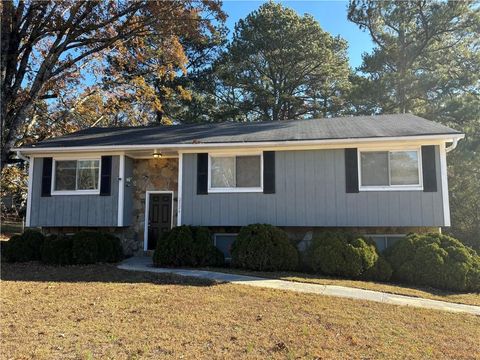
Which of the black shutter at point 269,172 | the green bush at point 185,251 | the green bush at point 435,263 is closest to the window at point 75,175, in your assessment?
the green bush at point 185,251

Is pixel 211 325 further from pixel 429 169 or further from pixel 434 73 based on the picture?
pixel 434 73

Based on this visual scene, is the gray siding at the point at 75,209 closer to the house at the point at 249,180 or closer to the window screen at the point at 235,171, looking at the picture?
the house at the point at 249,180

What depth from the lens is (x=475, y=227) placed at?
1780cm

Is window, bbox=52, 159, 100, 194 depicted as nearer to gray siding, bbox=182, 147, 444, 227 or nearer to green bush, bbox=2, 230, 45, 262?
green bush, bbox=2, 230, 45, 262

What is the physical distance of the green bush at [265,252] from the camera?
973 cm

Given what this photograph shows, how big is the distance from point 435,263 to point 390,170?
2.82 m

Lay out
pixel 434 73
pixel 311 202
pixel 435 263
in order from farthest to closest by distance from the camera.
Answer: pixel 434 73 → pixel 311 202 → pixel 435 263

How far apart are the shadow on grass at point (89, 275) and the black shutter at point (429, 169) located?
604cm

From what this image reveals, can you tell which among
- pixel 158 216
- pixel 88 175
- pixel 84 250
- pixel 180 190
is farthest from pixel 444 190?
pixel 88 175

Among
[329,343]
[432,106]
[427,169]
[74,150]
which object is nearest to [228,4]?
[74,150]

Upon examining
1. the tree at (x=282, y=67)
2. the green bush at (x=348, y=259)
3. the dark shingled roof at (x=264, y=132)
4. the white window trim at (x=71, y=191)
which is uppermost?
the tree at (x=282, y=67)

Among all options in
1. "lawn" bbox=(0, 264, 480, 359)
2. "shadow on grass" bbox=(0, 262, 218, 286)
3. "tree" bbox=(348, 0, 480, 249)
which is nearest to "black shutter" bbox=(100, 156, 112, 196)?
"shadow on grass" bbox=(0, 262, 218, 286)

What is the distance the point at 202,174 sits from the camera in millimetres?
11516

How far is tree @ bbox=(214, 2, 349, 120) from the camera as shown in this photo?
79.3ft
